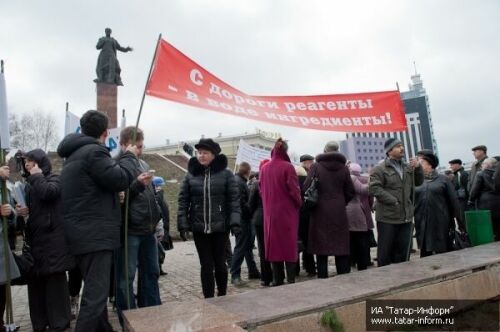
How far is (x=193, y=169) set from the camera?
435cm

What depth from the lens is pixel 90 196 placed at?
2.98m

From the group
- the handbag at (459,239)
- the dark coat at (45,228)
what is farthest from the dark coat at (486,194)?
the dark coat at (45,228)

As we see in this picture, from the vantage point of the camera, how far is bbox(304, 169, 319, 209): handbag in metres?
4.89

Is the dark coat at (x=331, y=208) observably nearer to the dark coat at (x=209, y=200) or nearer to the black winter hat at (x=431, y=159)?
the dark coat at (x=209, y=200)

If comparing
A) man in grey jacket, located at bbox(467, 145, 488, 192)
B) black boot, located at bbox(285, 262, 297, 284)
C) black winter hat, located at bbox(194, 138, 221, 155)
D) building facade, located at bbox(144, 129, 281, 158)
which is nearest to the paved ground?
black boot, located at bbox(285, 262, 297, 284)

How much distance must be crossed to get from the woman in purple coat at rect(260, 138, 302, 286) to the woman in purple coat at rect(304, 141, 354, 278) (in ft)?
0.93

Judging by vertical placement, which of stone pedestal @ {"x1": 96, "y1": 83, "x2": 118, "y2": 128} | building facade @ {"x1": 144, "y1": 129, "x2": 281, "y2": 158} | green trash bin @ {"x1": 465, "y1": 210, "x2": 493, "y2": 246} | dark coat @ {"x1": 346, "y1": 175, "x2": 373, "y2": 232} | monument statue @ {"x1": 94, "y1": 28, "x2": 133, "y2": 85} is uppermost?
building facade @ {"x1": 144, "y1": 129, "x2": 281, "y2": 158}

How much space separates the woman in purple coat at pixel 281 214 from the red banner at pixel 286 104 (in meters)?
0.48

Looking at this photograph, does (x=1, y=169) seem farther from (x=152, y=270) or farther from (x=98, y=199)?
(x=152, y=270)

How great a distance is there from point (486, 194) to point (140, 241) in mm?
5716

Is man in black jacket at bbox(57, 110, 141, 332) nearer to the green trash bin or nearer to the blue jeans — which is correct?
the blue jeans

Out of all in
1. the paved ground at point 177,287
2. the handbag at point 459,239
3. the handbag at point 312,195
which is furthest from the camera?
the handbag at point 459,239

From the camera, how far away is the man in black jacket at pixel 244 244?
587 cm

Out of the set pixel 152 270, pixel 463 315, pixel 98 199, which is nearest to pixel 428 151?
pixel 463 315
